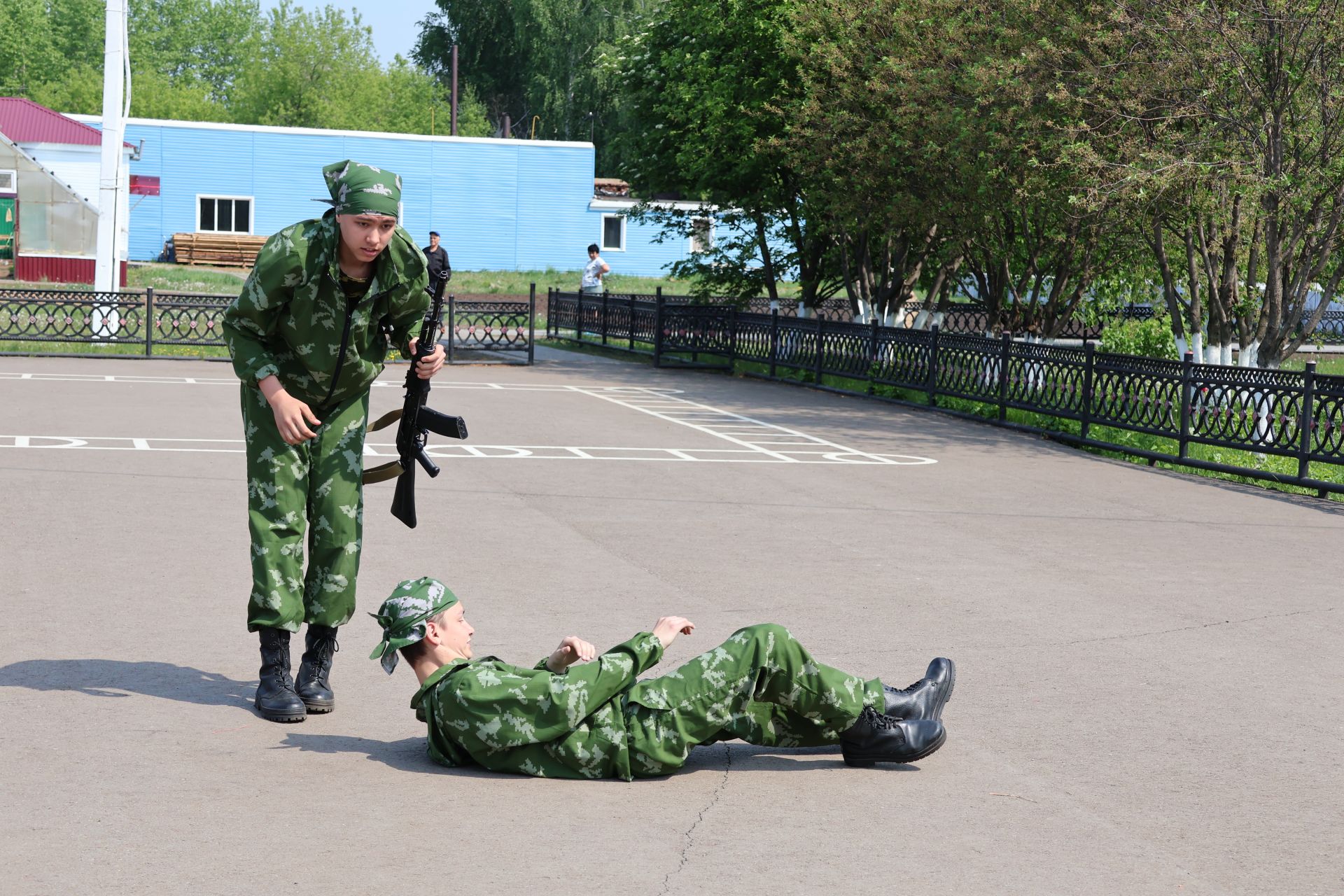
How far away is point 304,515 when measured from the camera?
18.6 feet

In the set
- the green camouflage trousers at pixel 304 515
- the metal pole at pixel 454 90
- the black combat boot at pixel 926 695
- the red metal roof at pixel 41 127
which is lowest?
the black combat boot at pixel 926 695

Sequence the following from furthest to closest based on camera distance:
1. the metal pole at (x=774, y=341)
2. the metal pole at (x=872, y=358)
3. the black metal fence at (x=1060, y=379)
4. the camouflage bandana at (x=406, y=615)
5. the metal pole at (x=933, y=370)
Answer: the metal pole at (x=774, y=341)
the metal pole at (x=872, y=358)
the metal pole at (x=933, y=370)
the black metal fence at (x=1060, y=379)
the camouflage bandana at (x=406, y=615)

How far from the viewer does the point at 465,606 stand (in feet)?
24.7

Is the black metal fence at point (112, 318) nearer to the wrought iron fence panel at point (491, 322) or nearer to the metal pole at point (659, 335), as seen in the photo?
the wrought iron fence panel at point (491, 322)

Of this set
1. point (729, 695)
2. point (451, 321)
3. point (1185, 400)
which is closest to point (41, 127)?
point (451, 321)

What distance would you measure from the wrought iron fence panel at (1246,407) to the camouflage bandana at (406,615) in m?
10.8

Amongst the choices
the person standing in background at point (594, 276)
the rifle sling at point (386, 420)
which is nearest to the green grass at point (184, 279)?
the person standing in background at point (594, 276)

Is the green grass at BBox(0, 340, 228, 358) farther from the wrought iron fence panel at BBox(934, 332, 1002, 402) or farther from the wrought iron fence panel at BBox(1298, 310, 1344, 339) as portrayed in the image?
the wrought iron fence panel at BBox(1298, 310, 1344, 339)

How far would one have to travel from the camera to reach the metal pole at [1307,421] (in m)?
13.7

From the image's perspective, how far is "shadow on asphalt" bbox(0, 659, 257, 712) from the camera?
19.5ft

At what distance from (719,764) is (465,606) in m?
2.58

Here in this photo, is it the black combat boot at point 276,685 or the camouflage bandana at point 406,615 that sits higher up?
the camouflage bandana at point 406,615

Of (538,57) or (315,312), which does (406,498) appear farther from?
(538,57)

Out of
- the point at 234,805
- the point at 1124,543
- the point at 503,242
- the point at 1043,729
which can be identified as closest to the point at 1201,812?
the point at 1043,729
